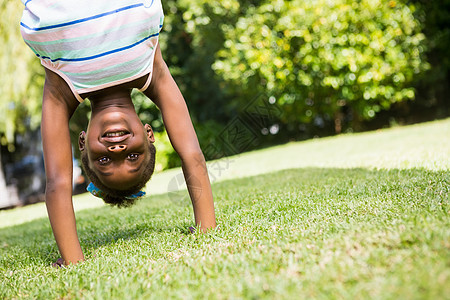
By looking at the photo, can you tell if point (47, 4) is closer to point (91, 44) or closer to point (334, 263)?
point (91, 44)

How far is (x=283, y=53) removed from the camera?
10906 mm

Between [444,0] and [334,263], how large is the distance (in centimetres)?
1320

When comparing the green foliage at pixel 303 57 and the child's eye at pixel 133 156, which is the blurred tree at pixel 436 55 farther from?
the child's eye at pixel 133 156

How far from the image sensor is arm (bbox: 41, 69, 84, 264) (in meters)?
2.32

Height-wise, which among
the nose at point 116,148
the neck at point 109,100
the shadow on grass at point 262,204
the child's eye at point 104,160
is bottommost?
the shadow on grass at point 262,204

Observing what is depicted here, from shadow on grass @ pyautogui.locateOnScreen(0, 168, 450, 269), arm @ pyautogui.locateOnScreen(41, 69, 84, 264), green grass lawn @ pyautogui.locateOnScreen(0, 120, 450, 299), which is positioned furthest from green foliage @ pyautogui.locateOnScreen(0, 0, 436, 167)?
arm @ pyautogui.locateOnScreen(41, 69, 84, 264)

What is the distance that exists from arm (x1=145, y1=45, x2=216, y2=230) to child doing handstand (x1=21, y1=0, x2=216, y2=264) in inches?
4.4

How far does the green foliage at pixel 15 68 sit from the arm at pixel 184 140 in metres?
9.92

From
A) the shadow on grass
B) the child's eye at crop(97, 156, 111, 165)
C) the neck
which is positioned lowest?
the shadow on grass

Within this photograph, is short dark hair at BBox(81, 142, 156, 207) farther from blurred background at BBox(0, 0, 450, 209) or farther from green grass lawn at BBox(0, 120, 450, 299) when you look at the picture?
blurred background at BBox(0, 0, 450, 209)

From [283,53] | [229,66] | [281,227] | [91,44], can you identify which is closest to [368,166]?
[281,227]

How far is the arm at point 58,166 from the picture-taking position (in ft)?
7.62

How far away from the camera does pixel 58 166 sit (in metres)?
2.35

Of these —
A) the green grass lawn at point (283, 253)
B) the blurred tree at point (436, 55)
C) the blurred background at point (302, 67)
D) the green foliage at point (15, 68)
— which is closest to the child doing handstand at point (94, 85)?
the green grass lawn at point (283, 253)
